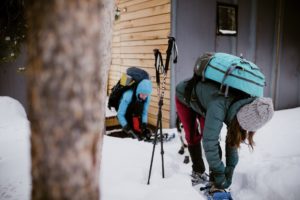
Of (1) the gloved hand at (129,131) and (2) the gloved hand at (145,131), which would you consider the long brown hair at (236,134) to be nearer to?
(1) the gloved hand at (129,131)

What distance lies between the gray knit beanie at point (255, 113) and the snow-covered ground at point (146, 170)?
3.33 ft

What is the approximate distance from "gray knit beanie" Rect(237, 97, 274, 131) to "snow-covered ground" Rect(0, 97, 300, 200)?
1013 millimetres

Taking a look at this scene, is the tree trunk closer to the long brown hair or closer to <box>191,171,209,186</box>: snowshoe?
the long brown hair

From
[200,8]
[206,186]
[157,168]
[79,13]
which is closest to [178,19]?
[200,8]

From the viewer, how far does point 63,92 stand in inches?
40.3

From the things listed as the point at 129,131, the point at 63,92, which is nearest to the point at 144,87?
the point at 129,131

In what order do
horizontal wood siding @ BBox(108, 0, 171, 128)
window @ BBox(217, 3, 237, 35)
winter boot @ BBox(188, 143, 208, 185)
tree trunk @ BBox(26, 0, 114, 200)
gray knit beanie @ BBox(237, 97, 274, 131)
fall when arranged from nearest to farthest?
tree trunk @ BBox(26, 0, 114, 200) → gray knit beanie @ BBox(237, 97, 274, 131) → winter boot @ BBox(188, 143, 208, 185) → horizontal wood siding @ BBox(108, 0, 171, 128) → window @ BBox(217, 3, 237, 35)

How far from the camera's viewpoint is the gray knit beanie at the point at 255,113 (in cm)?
275

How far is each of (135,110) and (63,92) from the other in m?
4.73

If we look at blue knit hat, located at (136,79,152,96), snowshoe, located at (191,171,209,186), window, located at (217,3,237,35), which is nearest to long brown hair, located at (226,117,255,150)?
snowshoe, located at (191,171,209,186)

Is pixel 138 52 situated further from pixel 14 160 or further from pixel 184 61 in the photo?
pixel 14 160

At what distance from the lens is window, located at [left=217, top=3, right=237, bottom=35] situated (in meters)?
7.92

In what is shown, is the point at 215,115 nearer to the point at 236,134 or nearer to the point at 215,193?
the point at 236,134

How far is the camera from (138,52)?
344 inches
